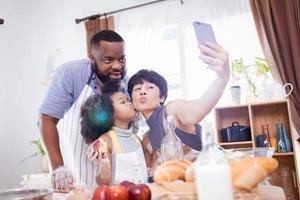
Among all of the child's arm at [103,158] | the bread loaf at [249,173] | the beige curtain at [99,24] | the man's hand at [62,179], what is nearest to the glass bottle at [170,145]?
the child's arm at [103,158]

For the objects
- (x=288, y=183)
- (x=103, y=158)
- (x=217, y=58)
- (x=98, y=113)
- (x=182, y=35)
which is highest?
(x=182, y=35)

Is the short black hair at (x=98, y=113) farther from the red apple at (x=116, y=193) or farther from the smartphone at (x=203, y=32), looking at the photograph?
the red apple at (x=116, y=193)

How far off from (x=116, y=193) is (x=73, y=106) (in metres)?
0.97

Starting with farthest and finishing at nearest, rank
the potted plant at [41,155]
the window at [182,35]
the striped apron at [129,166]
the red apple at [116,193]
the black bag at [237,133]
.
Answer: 1. the potted plant at [41,155]
2. the black bag at [237,133]
3. the window at [182,35]
4. the striped apron at [129,166]
5. the red apple at [116,193]

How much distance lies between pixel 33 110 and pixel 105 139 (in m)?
1.33

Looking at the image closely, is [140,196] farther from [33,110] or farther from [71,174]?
[33,110]

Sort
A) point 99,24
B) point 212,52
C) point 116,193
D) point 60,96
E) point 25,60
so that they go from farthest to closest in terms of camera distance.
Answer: point 25,60 < point 99,24 < point 60,96 < point 212,52 < point 116,193

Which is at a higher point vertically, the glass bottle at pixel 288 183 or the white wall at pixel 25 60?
the white wall at pixel 25 60

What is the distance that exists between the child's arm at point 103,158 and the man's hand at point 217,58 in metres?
0.61

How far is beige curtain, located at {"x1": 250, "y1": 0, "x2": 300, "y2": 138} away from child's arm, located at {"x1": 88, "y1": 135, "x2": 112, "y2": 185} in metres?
1.24

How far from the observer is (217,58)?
1.61 metres

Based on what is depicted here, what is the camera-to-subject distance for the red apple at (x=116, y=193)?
80 centimetres

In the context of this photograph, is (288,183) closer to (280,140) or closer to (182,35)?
(280,140)

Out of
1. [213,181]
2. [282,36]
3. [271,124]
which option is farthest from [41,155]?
[213,181]
